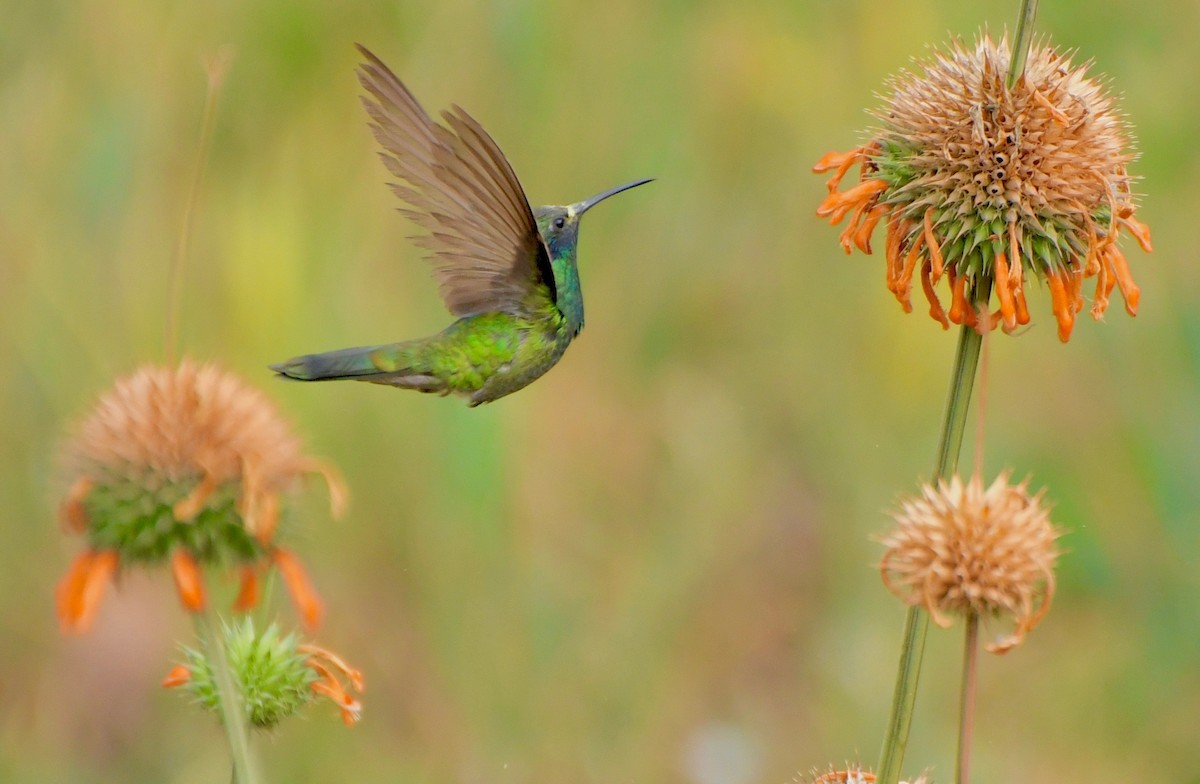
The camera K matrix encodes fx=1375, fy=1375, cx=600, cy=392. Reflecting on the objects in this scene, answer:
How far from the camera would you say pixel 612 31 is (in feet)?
18.9

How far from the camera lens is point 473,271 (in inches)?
128

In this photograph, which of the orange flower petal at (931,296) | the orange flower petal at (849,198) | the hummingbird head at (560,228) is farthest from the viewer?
the hummingbird head at (560,228)

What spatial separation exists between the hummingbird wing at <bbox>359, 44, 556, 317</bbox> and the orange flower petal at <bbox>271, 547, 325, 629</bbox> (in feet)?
3.07

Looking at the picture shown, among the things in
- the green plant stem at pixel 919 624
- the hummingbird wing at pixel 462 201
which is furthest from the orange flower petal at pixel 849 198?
the hummingbird wing at pixel 462 201

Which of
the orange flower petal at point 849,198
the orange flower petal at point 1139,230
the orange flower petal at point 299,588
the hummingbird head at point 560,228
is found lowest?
the orange flower petal at point 299,588

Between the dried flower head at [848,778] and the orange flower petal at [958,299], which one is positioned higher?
the orange flower petal at [958,299]

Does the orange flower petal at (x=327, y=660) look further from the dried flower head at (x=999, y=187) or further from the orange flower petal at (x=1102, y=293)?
the orange flower petal at (x=1102, y=293)

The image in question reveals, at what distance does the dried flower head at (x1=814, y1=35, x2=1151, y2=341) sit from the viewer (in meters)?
2.35

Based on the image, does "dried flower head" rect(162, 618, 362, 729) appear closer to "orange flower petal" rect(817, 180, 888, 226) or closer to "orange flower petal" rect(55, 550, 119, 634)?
"orange flower petal" rect(55, 550, 119, 634)

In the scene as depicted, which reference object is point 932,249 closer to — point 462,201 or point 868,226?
point 868,226

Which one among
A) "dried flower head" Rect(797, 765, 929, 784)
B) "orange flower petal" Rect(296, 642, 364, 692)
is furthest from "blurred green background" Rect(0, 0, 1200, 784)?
"dried flower head" Rect(797, 765, 929, 784)

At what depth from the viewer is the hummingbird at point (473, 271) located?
281 cm

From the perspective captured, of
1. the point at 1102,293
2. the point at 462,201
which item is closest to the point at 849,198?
the point at 1102,293

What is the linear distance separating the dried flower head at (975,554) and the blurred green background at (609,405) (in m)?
2.96
